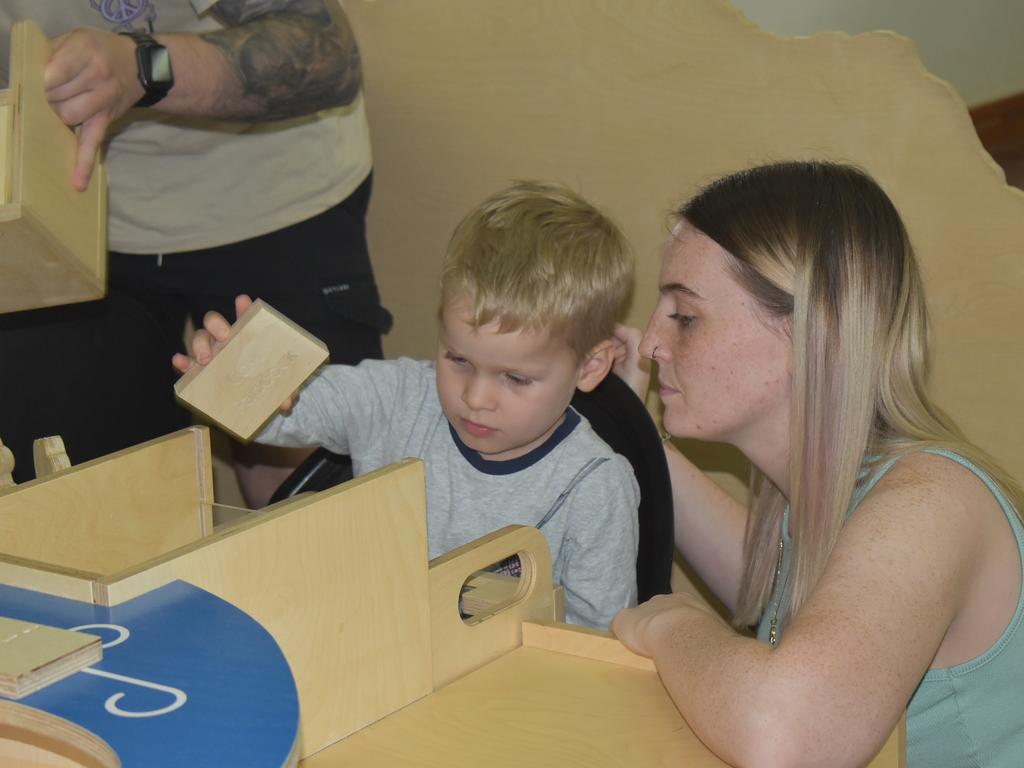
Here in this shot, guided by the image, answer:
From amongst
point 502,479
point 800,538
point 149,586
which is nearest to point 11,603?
point 149,586

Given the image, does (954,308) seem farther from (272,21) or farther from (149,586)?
(149,586)

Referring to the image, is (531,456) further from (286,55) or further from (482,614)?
(286,55)

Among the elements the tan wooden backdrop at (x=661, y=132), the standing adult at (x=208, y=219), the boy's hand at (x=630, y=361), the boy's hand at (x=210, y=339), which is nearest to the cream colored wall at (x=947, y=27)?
the tan wooden backdrop at (x=661, y=132)

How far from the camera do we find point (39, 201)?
1.36 meters

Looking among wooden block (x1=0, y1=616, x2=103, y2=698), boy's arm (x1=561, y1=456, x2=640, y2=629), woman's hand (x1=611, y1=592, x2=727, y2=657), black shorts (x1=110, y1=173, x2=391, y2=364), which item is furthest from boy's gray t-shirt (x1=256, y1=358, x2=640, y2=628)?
wooden block (x1=0, y1=616, x2=103, y2=698)

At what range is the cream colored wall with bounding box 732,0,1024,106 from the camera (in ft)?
11.1

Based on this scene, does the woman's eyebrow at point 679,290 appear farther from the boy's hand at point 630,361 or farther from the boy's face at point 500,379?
the boy's hand at point 630,361

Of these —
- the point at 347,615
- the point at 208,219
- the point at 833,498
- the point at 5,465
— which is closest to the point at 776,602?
the point at 833,498

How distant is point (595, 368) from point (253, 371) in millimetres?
450

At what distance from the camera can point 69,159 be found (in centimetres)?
146

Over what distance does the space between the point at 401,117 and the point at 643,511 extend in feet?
3.20

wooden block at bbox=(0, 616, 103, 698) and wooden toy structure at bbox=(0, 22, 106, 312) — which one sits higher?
wooden toy structure at bbox=(0, 22, 106, 312)

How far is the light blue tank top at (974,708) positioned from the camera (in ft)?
3.82

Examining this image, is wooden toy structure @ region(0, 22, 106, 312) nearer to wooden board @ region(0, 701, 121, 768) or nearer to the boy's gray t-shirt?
the boy's gray t-shirt
